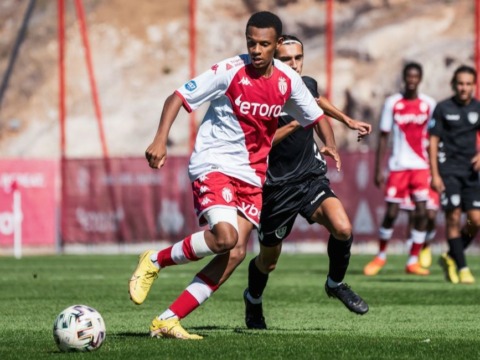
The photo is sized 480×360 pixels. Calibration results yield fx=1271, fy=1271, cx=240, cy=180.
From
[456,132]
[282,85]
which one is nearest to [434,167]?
[456,132]

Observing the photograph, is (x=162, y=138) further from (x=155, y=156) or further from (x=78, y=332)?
(x=78, y=332)

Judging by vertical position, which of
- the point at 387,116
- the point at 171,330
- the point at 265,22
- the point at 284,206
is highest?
the point at 265,22

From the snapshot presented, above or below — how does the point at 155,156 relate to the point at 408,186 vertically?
above

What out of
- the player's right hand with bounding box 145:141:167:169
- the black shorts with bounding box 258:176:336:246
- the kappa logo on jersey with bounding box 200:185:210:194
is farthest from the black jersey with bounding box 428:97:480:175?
the player's right hand with bounding box 145:141:167:169

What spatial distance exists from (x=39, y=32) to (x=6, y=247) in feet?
77.2

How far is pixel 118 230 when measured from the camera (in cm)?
2633

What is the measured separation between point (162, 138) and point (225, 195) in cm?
72

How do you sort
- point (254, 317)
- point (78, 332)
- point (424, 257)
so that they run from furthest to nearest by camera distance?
point (424, 257), point (254, 317), point (78, 332)

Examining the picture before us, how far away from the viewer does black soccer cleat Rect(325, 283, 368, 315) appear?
909 cm

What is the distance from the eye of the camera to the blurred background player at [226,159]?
8.09 meters

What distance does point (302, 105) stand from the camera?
870 centimetres

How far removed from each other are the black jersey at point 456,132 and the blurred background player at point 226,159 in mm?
5757

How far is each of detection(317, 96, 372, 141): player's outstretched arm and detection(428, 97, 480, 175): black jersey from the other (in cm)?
446

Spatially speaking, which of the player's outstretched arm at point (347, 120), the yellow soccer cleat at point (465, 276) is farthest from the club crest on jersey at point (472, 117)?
the player's outstretched arm at point (347, 120)
